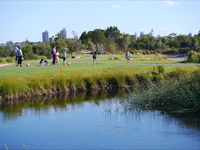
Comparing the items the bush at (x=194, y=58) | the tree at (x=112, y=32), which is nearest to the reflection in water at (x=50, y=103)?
the bush at (x=194, y=58)

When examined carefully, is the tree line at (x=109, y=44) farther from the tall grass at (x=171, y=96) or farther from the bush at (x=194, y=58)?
the tall grass at (x=171, y=96)

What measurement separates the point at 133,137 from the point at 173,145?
2060 mm

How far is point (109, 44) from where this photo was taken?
104875mm

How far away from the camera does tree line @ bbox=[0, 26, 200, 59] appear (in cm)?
8456

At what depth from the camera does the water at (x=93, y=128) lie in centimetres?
1720

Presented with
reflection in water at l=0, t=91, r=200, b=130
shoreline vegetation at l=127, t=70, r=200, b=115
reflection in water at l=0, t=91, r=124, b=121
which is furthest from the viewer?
reflection in water at l=0, t=91, r=124, b=121

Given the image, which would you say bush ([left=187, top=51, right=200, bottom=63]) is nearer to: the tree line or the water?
the water

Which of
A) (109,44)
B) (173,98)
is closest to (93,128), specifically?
(173,98)

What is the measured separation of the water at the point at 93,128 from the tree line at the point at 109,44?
49108mm

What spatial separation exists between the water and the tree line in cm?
4911

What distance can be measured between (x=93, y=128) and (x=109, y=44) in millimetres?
85484

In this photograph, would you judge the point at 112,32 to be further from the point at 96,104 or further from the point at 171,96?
the point at 171,96

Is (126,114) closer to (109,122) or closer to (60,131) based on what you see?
(109,122)

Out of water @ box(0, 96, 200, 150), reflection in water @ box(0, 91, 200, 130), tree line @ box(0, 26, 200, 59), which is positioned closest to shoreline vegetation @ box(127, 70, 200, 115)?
reflection in water @ box(0, 91, 200, 130)
